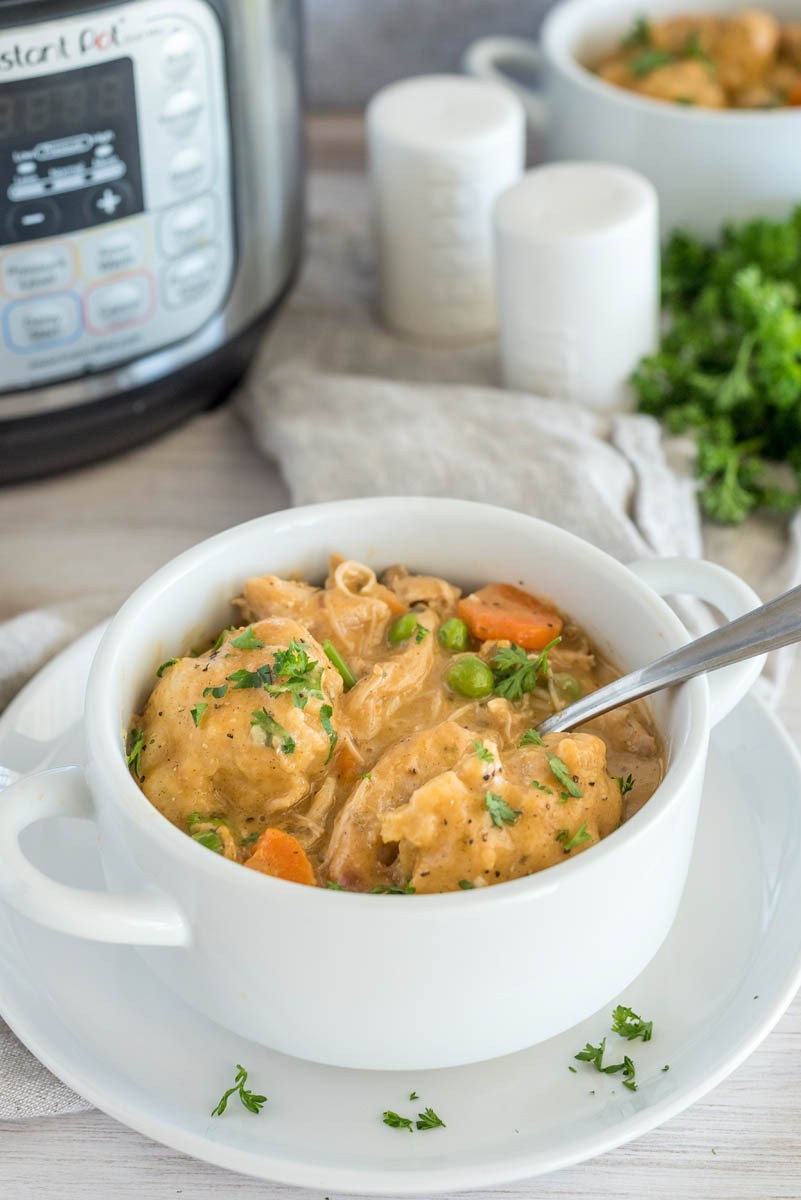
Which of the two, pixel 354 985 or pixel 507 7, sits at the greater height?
pixel 507 7

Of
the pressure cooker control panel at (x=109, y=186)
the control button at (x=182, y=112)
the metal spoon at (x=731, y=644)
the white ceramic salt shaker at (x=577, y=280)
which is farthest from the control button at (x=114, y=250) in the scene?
the metal spoon at (x=731, y=644)

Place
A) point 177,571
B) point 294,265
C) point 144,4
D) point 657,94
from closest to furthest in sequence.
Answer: point 177,571 → point 144,4 → point 294,265 → point 657,94

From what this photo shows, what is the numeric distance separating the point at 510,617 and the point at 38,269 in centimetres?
66

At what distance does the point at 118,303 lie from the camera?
1.52 m

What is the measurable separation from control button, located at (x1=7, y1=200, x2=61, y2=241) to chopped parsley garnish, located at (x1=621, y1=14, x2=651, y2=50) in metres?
1.08

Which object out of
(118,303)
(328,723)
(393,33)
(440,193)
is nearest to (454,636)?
(328,723)

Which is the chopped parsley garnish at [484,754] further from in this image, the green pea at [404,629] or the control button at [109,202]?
the control button at [109,202]

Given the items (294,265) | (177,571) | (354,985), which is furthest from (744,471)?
(354,985)

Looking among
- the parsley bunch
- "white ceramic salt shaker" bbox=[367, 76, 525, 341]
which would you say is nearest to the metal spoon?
the parsley bunch

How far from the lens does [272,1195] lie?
3.20 ft

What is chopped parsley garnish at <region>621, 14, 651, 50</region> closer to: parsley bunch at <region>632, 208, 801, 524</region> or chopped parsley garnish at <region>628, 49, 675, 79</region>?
chopped parsley garnish at <region>628, 49, 675, 79</region>

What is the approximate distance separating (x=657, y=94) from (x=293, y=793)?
4.44 feet

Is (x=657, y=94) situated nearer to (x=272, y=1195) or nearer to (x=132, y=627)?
(x=132, y=627)

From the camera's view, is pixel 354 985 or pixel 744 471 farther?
pixel 744 471
